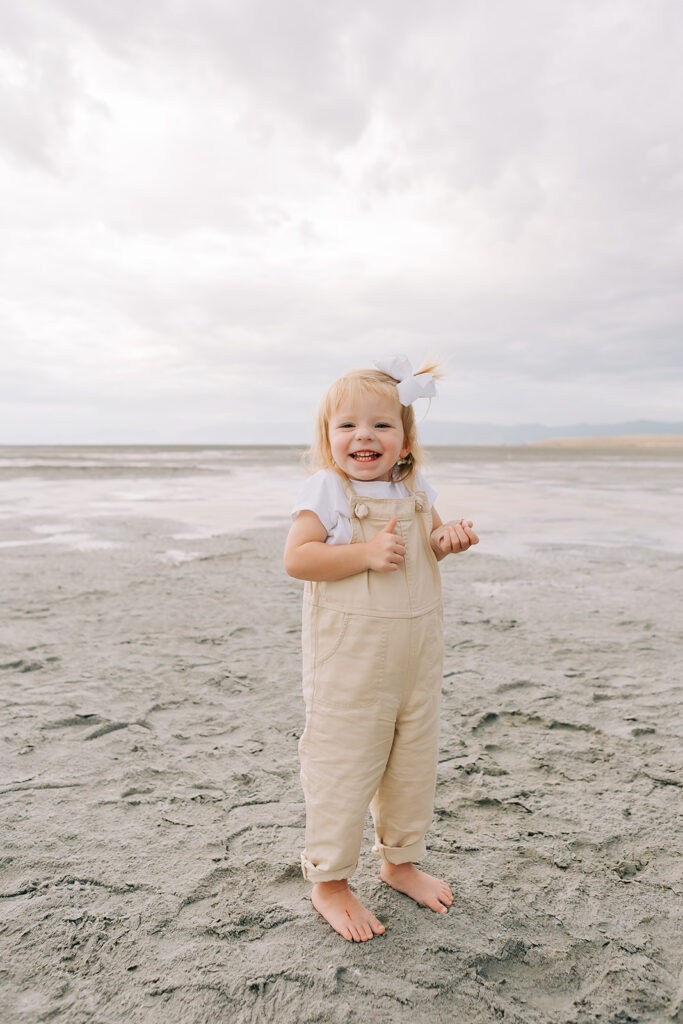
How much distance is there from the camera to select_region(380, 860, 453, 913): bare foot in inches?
89.7

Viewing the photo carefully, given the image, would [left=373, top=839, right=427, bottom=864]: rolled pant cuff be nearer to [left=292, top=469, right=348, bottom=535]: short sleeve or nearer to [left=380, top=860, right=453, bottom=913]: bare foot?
[left=380, top=860, right=453, bottom=913]: bare foot

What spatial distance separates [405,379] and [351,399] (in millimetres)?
190

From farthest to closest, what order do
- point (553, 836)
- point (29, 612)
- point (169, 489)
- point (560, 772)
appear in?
point (169, 489), point (29, 612), point (560, 772), point (553, 836)

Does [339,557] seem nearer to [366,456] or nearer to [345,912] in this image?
[366,456]

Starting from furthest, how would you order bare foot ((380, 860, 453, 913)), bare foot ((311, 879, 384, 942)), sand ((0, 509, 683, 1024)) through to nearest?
bare foot ((380, 860, 453, 913)) < bare foot ((311, 879, 384, 942)) < sand ((0, 509, 683, 1024))

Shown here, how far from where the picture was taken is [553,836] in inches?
104

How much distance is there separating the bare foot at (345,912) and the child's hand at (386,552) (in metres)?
1.09

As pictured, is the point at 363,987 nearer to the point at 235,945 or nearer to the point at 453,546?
the point at 235,945

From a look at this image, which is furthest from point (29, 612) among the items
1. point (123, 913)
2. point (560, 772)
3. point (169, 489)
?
point (169, 489)

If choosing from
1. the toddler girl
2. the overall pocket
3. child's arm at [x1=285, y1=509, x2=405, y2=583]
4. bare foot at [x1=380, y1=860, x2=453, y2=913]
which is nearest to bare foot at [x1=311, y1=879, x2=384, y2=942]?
the toddler girl

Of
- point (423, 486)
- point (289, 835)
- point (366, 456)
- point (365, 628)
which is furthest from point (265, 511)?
point (365, 628)

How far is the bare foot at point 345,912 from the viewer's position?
2.11m

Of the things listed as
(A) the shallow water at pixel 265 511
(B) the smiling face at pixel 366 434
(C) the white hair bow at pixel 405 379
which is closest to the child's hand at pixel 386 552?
(B) the smiling face at pixel 366 434

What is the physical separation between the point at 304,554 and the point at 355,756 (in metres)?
0.64
